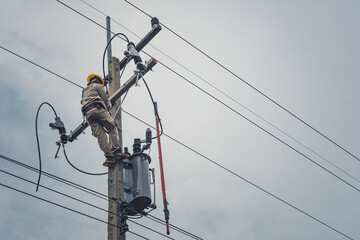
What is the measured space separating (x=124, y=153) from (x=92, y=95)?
46.5 inches

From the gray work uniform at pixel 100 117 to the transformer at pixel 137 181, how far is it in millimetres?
470

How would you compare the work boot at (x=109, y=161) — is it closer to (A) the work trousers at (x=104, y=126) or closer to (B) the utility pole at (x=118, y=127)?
(B) the utility pole at (x=118, y=127)

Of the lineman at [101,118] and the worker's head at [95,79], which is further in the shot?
the worker's head at [95,79]

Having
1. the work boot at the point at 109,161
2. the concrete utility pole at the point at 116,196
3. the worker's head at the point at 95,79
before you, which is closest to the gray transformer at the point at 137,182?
the concrete utility pole at the point at 116,196

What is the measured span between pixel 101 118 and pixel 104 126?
0.18 metres

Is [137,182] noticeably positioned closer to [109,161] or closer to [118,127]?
[109,161]

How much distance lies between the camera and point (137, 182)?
9.22m

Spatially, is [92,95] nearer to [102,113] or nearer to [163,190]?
[102,113]

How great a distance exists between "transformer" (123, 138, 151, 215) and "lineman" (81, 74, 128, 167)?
401 millimetres

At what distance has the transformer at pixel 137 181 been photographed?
8969 millimetres

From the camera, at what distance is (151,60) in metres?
9.90

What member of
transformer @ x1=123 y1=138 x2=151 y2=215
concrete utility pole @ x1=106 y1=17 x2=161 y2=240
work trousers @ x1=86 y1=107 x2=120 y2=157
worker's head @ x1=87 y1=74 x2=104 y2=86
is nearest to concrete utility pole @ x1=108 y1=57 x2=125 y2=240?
concrete utility pole @ x1=106 y1=17 x2=161 y2=240

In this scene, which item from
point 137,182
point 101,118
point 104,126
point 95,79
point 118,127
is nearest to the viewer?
point 137,182

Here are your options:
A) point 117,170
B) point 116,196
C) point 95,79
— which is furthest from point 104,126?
point 116,196
